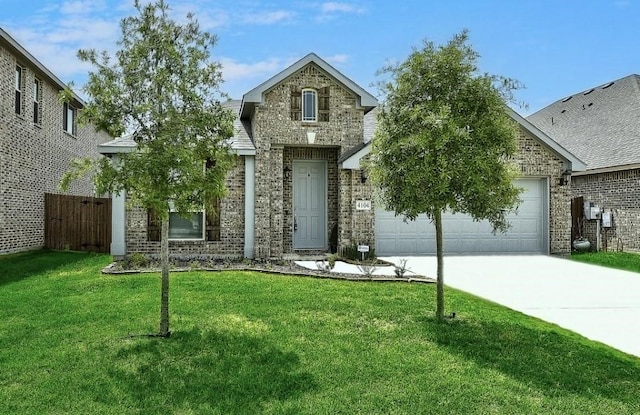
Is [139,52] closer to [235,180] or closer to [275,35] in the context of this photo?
[275,35]

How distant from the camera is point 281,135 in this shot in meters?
14.2

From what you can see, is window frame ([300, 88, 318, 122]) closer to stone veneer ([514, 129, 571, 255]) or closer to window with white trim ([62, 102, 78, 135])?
stone veneer ([514, 129, 571, 255])

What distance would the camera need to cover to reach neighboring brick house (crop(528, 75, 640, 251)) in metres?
16.2

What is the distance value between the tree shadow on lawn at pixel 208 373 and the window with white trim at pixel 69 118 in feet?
56.6

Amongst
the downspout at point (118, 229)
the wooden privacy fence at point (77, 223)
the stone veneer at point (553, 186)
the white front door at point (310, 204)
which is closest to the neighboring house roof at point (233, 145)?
the downspout at point (118, 229)

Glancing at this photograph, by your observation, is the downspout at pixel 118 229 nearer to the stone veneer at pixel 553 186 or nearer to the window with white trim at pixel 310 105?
the window with white trim at pixel 310 105

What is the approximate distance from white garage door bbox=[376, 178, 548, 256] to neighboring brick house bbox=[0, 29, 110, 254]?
11231 mm

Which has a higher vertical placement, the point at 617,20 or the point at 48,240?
the point at 617,20

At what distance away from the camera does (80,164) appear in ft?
20.4

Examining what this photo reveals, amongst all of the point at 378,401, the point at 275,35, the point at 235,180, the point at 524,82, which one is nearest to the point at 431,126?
the point at 524,82

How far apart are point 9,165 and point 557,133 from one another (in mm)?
21190

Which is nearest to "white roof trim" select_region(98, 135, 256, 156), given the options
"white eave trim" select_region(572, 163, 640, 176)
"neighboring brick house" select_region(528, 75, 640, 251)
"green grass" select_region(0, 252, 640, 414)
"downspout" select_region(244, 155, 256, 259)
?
"downspout" select_region(244, 155, 256, 259)

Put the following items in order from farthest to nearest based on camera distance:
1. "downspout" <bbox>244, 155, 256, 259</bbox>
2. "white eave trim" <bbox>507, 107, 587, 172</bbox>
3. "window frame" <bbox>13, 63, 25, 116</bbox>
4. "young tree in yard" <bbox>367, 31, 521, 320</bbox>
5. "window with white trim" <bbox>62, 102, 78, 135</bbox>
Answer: "window with white trim" <bbox>62, 102, 78, 135</bbox> → "window frame" <bbox>13, 63, 25, 116</bbox> → "white eave trim" <bbox>507, 107, 587, 172</bbox> → "downspout" <bbox>244, 155, 256, 259</bbox> → "young tree in yard" <bbox>367, 31, 521, 320</bbox>

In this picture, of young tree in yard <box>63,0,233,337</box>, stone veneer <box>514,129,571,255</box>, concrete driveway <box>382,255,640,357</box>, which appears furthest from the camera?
stone veneer <box>514,129,571,255</box>
